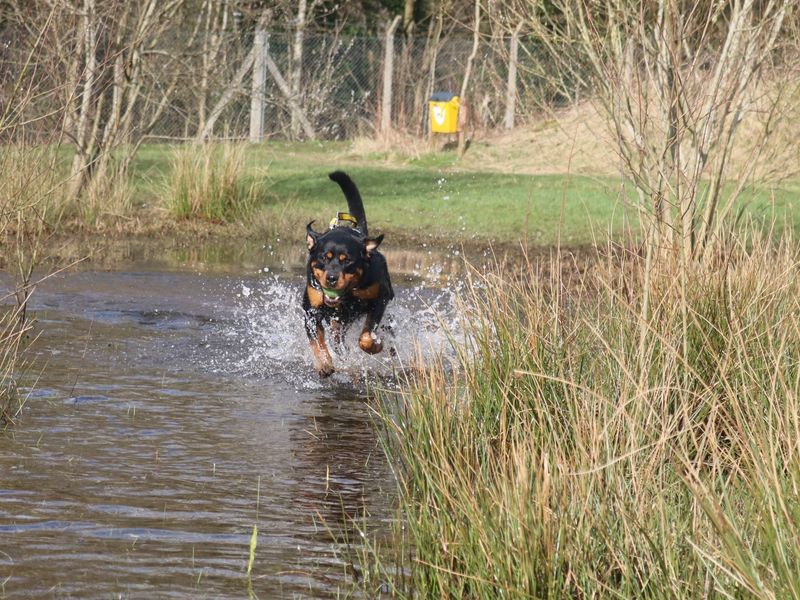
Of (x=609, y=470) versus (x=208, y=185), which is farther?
(x=208, y=185)

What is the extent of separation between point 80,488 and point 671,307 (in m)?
2.23

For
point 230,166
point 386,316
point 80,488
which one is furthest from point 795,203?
point 80,488

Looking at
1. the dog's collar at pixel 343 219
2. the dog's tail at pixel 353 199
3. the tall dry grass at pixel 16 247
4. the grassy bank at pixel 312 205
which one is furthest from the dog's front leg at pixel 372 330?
the grassy bank at pixel 312 205

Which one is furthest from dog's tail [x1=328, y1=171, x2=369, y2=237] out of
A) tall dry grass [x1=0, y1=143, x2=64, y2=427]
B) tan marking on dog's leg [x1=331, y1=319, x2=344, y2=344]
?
tall dry grass [x1=0, y1=143, x2=64, y2=427]

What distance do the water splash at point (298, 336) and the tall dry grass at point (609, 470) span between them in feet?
5.14

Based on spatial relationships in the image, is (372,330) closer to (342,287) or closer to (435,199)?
(342,287)

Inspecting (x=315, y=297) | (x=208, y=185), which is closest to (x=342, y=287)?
(x=315, y=297)

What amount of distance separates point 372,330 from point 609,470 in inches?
160

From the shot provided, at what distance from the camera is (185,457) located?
16.2 ft

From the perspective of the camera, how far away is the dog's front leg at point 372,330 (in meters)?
7.06

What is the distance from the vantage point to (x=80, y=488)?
174 inches

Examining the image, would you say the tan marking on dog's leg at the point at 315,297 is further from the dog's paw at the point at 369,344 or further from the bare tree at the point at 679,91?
the bare tree at the point at 679,91

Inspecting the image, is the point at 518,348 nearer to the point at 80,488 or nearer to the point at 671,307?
the point at 671,307

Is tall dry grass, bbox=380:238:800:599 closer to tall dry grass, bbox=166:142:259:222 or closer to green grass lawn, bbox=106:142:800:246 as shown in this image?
green grass lawn, bbox=106:142:800:246
